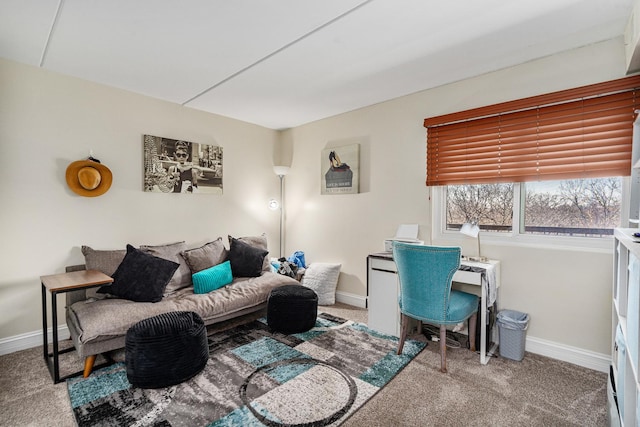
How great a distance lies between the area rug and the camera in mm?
1803

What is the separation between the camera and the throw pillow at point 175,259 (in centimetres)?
311

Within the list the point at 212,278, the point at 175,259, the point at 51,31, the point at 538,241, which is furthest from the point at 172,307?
the point at 538,241

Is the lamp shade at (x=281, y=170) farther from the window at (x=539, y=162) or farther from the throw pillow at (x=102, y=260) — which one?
the throw pillow at (x=102, y=260)

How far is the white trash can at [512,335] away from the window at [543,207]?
0.78 metres

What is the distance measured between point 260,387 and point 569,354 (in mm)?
2464

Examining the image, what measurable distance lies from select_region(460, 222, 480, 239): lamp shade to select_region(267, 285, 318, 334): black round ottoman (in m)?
1.64

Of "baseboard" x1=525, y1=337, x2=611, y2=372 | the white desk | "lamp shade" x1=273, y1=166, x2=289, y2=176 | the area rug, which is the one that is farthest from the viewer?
"lamp shade" x1=273, y1=166, x2=289, y2=176

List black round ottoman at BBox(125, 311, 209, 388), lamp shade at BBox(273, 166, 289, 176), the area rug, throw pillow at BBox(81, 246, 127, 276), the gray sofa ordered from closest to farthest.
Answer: the area rug
black round ottoman at BBox(125, 311, 209, 388)
the gray sofa
throw pillow at BBox(81, 246, 127, 276)
lamp shade at BBox(273, 166, 289, 176)

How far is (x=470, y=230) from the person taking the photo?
2852 millimetres

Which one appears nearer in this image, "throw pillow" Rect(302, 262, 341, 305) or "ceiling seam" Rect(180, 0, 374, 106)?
"ceiling seam" Rect(180, 0, 374, 106)

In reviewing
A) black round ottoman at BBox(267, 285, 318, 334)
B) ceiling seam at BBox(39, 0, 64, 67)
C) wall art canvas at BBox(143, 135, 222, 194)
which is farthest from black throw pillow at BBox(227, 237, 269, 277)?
ceiling seam at BBox(39, 0, 64, 67)

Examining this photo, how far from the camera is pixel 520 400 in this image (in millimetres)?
1988

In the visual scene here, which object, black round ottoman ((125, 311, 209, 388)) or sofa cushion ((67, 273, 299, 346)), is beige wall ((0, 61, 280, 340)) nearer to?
sofa cushion ((67, 273, 299, 346))

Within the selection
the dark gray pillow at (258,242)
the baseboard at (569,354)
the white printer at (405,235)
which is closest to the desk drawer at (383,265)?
the white printer at (405,235)
